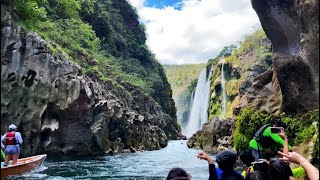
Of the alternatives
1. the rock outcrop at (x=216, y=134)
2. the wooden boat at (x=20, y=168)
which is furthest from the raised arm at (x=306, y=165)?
the rock outcrop at (x=216, y=134)

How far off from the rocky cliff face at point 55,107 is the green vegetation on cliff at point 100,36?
170 cm

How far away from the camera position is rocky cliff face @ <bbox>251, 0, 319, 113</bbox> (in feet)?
54.0

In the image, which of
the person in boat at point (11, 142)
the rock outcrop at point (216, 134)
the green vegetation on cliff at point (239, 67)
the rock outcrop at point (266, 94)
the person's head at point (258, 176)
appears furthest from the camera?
the green vegetation on cliff at point (239, 67)

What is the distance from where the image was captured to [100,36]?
5191 cm

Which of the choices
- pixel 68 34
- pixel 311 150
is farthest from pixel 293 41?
pixel 68 34

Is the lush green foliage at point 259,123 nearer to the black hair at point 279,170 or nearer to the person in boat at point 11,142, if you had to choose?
the person in boat at point 11,142

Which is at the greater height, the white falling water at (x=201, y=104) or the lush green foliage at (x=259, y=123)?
the white falling water at (x=201, y=104)

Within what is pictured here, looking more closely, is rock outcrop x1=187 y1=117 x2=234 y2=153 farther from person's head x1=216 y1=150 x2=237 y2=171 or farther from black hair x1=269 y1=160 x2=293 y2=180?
black hair x1=269 y1=160 x2=293 y2=180

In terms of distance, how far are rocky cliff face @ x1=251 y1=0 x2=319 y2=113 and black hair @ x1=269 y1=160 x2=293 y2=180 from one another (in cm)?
1275

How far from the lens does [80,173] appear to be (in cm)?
1798

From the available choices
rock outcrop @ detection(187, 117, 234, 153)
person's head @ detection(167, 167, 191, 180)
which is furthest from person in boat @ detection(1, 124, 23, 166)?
rock outcrop @ detection(187, 117, 234, 153)

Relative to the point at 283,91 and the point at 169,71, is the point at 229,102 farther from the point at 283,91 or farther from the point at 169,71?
the point at 169,71

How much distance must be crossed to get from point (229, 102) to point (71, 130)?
131 feet

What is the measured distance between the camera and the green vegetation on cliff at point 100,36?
92.0ft
